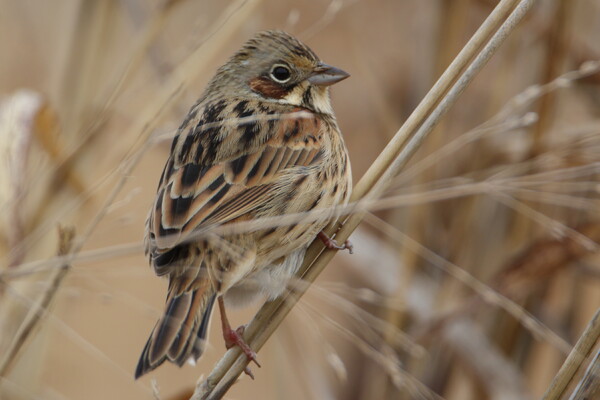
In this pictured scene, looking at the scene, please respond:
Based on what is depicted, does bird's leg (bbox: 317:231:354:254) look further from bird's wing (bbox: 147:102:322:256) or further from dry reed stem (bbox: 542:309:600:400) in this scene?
dry reed stem (bbox: 542:309:600:400)

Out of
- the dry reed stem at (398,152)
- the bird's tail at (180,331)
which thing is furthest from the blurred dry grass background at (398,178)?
the bird's tail at (180,331)

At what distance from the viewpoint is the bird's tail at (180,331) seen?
6.20 feet

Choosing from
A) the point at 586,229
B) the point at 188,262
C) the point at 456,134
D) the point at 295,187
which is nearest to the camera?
the point at 188,262

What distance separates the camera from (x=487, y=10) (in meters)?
3.17

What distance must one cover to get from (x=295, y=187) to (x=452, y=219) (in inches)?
44.9

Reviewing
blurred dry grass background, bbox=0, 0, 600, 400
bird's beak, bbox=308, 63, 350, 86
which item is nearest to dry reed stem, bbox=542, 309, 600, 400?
blurred dry grass background, bbox=0, 0, 600, 400

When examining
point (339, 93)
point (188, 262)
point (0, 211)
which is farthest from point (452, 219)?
point (0, 211)

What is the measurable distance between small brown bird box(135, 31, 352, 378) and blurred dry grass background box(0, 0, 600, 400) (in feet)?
0.45

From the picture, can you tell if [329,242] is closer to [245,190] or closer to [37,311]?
[245,190]

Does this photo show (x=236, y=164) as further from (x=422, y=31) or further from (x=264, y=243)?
(x=422, y=31)

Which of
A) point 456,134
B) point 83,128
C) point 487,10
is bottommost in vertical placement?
point 83,128

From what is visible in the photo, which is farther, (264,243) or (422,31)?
(422,31)

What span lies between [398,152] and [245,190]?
475 millimetres

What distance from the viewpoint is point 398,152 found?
1.88 meters
